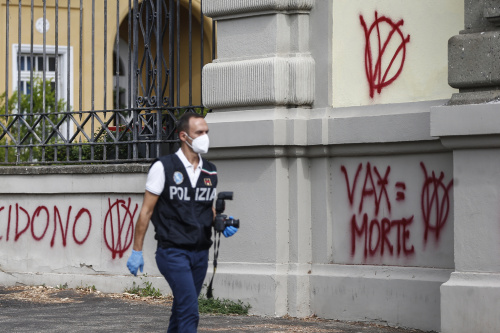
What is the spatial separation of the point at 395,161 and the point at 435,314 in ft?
4.33

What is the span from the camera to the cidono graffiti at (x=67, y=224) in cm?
1080

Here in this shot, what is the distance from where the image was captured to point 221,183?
9.77 meters

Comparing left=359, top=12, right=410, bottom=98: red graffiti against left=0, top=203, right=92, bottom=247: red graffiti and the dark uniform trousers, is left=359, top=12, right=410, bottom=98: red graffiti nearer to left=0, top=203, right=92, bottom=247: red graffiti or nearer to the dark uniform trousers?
the dark uniform trousers

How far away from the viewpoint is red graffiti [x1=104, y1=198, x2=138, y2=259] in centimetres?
1075

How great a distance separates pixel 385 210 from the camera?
9055 millimetres

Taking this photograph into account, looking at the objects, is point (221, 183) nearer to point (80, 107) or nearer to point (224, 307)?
point (224, 307)

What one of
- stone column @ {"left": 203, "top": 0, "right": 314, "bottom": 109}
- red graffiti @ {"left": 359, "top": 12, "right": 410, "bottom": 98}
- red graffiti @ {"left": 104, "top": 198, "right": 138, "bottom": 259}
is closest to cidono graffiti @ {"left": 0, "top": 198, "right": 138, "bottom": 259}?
red graffiti @ {"left": 104, "top": 198, "right": 138, "bottom": 259}

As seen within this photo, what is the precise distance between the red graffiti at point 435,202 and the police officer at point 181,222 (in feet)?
8.02

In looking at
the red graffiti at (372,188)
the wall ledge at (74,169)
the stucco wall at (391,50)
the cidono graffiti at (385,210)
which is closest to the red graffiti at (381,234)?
the cidono graffiti at (385,210)

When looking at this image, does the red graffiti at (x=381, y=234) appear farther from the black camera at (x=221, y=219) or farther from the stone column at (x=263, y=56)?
the black camera at (x=221, y=219)

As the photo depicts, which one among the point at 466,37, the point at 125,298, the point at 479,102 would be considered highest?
the point at 466,37

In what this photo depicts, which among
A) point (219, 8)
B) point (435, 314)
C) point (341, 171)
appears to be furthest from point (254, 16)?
point (435, 314)

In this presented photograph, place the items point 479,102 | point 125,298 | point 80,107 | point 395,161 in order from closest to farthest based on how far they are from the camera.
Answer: point 479,102 → point 395,161 → point 125,298 → point 80,107

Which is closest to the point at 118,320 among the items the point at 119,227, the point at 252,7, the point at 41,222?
the point at 119,227
